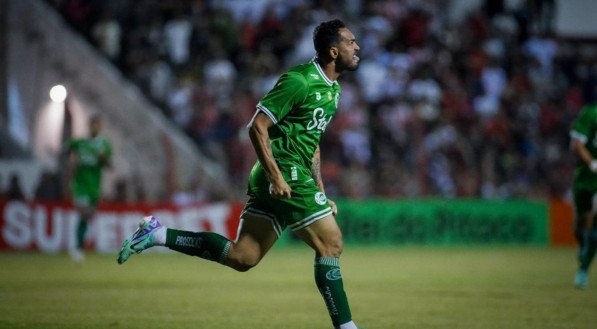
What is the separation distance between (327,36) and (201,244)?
2064 mm

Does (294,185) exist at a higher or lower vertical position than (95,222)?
higher

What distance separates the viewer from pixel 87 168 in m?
20.2

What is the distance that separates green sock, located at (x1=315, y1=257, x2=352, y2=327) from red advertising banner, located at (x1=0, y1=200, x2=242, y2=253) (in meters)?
14.1

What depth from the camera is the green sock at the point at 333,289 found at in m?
8.55

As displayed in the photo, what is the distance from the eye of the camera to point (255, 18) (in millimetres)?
25453

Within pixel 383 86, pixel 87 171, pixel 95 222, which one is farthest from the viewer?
pixel 383 86

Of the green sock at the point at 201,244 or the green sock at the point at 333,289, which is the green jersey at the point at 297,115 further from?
the green sock at the point at 333,289

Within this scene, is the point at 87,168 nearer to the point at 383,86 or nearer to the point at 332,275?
the point at 383,86

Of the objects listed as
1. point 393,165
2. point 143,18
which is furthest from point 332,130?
point 143,18

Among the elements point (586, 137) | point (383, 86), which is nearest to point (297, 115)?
point (586, 137)

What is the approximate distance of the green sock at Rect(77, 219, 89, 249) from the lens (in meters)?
19.7

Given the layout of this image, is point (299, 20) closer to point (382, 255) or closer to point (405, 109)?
point (405, 109)

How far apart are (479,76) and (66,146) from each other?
11.0 meters

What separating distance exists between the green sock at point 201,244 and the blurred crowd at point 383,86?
42.4 feet
